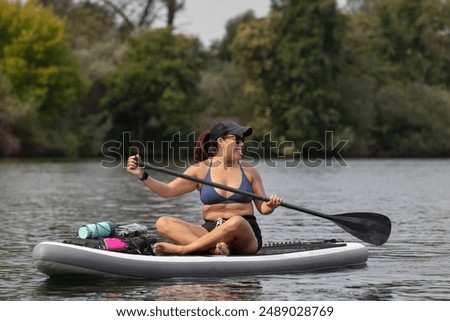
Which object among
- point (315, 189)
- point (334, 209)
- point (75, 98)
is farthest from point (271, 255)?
point (75, 98)

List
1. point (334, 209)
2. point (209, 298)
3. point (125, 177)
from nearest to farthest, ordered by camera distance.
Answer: point (209, 298) → point (334, 209) → point (125, 177)

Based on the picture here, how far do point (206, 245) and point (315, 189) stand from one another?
22.1 meters

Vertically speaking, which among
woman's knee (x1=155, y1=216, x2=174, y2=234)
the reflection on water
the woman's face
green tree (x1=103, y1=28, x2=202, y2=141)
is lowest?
the reflection on water

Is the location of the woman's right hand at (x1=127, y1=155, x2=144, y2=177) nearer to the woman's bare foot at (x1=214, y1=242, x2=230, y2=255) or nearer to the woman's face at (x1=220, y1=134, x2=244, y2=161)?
the woman's face at (x1=220, y1=134, x2=244, y2=161)

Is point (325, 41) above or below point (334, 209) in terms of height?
above

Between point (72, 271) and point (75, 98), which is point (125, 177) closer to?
point (75, 98)

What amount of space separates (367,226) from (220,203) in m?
2.48

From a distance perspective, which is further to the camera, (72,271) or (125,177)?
(125,177)

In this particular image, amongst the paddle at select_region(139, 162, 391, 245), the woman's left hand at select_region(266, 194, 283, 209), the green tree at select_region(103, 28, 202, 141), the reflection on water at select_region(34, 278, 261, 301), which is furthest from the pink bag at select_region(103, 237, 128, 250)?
the green tree at select_region(103, 28, 202, 141)

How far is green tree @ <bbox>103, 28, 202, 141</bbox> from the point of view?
72062mm

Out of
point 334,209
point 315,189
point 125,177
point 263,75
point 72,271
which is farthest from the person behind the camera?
point 263,75

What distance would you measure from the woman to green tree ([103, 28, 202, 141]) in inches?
2307

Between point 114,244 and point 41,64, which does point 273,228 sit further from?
point 41,64

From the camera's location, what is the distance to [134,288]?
12234mm
